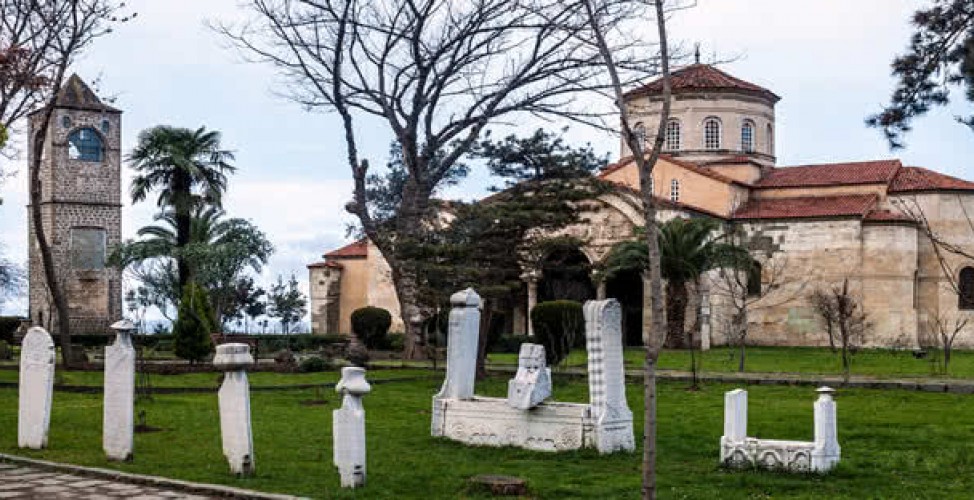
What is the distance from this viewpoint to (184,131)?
4178cm

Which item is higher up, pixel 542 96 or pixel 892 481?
pixel 542 96

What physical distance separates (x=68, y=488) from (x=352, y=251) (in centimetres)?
4118

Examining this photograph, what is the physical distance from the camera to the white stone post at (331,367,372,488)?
10.3 m

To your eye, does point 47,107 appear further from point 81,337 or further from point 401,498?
point 81,337

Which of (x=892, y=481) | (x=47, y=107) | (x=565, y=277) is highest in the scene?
(x=47, y=107)

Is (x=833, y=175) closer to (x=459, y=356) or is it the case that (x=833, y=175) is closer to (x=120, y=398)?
(x=459, y=356)

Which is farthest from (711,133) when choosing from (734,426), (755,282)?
(734,426)

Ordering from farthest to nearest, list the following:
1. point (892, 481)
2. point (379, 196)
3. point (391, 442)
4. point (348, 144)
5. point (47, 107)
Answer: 1. point (379, 196)
2. point (348, 144)
3. point (47, 107)
4. point (391, 442)
5. point (892, 481)

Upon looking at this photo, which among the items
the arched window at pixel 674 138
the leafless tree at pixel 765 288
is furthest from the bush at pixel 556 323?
the arched window at pixel 674 138

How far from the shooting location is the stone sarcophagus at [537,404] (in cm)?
1281

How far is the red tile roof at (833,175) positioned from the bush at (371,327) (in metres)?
14.9

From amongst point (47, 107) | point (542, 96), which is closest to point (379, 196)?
point (542, 96)

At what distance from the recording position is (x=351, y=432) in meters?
10.3

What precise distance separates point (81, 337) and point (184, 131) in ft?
26.2
